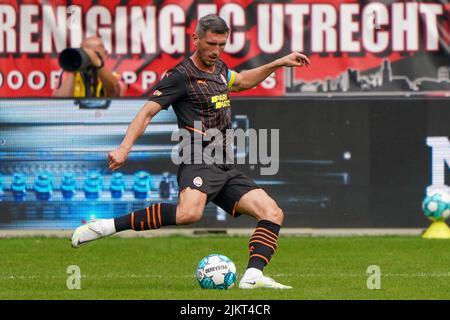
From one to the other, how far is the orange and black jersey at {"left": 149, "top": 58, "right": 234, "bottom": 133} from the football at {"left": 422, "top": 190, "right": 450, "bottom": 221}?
6.10 m

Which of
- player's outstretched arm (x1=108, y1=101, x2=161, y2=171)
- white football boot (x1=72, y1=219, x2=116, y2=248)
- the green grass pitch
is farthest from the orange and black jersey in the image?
the green grass pitch

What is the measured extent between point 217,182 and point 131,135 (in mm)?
825

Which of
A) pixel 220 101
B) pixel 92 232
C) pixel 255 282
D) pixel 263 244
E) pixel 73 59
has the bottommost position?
pixel 255 282

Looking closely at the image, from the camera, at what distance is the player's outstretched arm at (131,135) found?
10.6 meters

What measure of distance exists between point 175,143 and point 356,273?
4.98m

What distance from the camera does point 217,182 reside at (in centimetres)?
1123

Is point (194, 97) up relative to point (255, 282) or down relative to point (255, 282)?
up

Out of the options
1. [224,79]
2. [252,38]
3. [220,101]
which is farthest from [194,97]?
[252,38]

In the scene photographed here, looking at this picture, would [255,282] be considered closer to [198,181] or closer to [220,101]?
[198,181]

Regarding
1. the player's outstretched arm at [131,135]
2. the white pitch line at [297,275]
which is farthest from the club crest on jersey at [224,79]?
the white pitch line at [297,275]

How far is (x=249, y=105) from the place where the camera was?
17.6m

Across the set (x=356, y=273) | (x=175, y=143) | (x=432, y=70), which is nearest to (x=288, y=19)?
(x=432, y=70)

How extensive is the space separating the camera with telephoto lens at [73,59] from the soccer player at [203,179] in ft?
23.4
